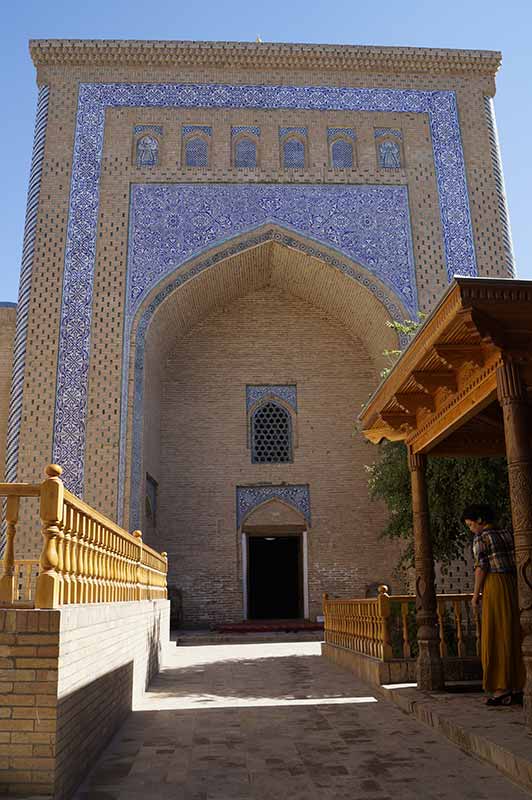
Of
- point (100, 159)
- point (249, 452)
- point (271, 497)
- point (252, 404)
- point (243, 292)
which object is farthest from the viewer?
point (243, 292)

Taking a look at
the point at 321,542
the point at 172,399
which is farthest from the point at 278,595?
the point at 172,399

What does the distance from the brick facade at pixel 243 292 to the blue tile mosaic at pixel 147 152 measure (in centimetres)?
11

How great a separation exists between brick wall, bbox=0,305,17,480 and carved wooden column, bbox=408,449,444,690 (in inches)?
314

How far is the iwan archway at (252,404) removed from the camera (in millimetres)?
11688

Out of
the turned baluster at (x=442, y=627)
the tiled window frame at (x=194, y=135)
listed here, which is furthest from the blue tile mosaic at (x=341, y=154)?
the turned baluster at (x=442, y=627)

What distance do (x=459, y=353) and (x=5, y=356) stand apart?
32.0ft

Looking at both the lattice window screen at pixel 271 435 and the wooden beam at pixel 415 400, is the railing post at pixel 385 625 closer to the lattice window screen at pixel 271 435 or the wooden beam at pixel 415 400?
the wooden beam at pixel 415 400

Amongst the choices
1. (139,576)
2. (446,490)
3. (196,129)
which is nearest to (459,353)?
(139,576)

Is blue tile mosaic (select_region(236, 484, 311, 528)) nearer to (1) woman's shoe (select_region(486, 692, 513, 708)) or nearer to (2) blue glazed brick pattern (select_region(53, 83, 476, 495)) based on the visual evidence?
(2) blue glazed brick pattern (select_region(53, 83, 476, 495))

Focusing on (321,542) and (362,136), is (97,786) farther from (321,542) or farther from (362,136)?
(362,136)

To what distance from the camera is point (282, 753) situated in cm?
349

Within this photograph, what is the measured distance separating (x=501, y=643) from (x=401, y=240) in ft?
28.1

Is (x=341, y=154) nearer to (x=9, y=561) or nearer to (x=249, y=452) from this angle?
(x=249, y=452)

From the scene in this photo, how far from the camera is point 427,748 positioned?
351cm
